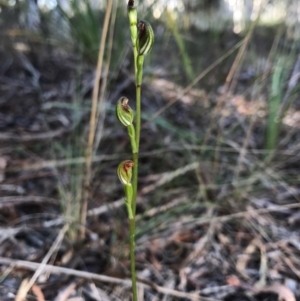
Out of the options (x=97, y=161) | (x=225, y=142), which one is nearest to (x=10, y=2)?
(x=97, y=161)

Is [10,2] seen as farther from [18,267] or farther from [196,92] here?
[18,267]

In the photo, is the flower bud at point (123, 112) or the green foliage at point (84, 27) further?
the green foliage at point (84, 27)

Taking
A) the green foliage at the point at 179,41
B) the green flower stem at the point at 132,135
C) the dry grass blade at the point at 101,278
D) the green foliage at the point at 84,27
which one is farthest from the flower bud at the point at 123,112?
the green foliage at the point at 84,27

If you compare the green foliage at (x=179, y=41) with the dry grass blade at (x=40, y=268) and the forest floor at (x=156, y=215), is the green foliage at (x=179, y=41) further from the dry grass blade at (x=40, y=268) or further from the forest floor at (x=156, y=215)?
the dry grass blade at (x=40, y=268)

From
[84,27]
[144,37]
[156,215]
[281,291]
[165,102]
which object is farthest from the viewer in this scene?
[165,102]

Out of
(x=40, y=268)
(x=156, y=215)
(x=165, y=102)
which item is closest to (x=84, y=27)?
(x=165, y=102)

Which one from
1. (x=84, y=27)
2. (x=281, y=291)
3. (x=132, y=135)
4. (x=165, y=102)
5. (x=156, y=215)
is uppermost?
(x=84, y=27)

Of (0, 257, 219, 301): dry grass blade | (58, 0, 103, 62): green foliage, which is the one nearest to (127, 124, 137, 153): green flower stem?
(0, 257, 219, 301): dry grass blade

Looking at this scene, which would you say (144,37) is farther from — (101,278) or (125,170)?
(101,278)
